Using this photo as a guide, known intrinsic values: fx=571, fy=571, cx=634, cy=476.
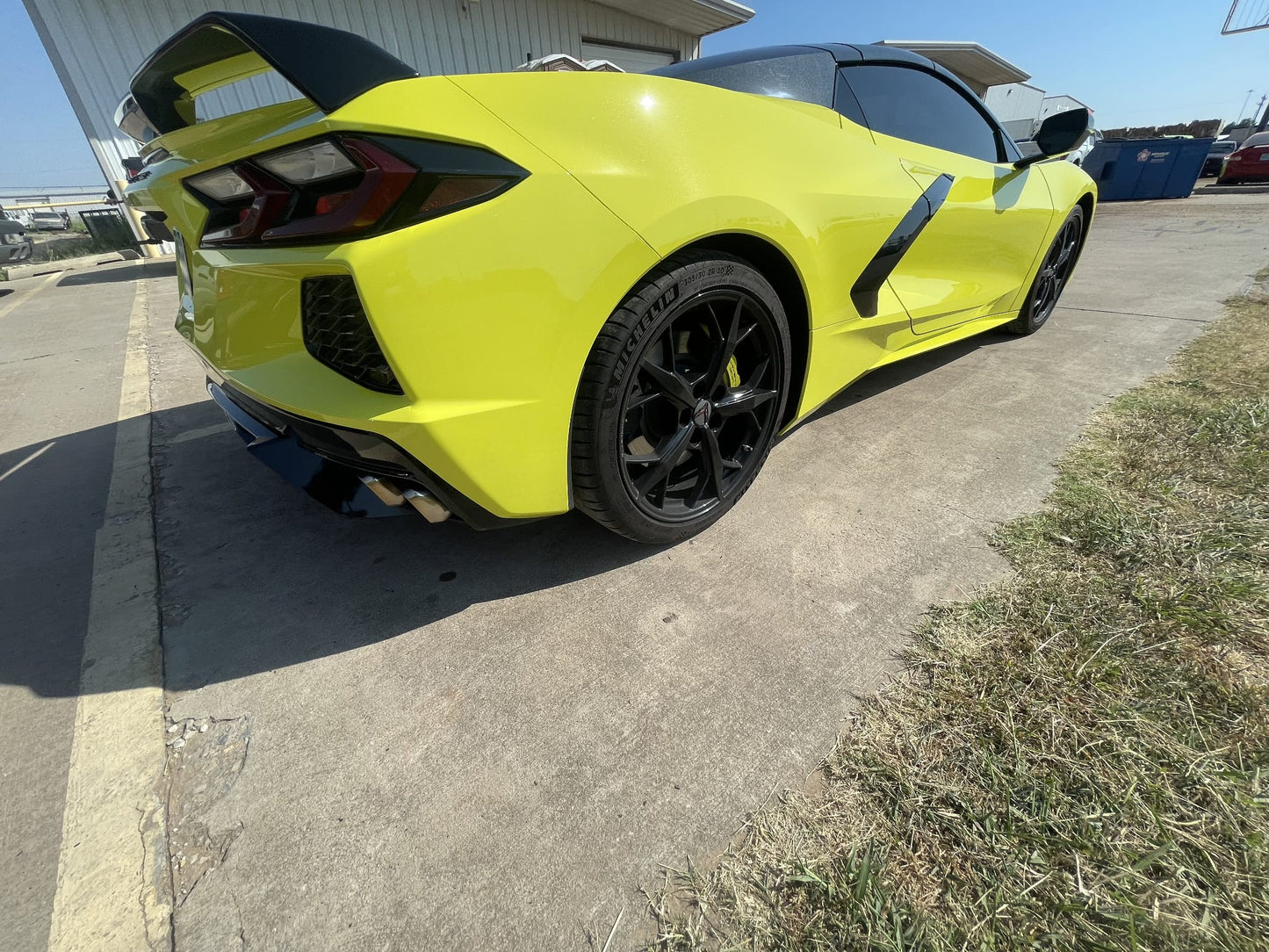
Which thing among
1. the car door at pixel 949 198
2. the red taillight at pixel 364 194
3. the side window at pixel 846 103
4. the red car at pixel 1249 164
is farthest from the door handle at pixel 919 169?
the red car at pixel 1249 164

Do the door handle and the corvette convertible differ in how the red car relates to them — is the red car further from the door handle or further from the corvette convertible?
the corvette convertible

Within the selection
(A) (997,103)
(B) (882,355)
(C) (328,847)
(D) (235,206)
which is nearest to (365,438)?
(D) (235,206)

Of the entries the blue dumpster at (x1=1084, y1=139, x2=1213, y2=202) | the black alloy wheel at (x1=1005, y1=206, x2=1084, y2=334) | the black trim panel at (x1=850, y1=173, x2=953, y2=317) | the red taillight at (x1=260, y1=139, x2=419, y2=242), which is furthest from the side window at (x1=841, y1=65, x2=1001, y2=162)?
the blue dumpster at (x1=1084, y1=139, x2=1213, y2=202)

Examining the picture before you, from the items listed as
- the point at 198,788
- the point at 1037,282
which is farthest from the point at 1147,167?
the point at 198,788

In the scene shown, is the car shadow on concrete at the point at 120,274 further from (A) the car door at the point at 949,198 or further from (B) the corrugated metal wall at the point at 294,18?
(A) the car door at the point at 949,198

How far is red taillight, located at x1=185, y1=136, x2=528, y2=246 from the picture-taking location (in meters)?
1.10

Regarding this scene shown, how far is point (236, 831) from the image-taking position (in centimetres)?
111

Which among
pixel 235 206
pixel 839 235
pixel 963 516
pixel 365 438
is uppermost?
pixel 235 206

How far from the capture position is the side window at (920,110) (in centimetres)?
218

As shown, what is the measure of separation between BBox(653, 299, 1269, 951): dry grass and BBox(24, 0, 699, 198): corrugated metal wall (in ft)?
35.1

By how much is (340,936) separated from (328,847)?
0.54 ft

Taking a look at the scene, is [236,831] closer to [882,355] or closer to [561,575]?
[561,575]

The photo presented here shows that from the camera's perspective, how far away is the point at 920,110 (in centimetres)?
246

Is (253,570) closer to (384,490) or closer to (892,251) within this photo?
(384,490)
